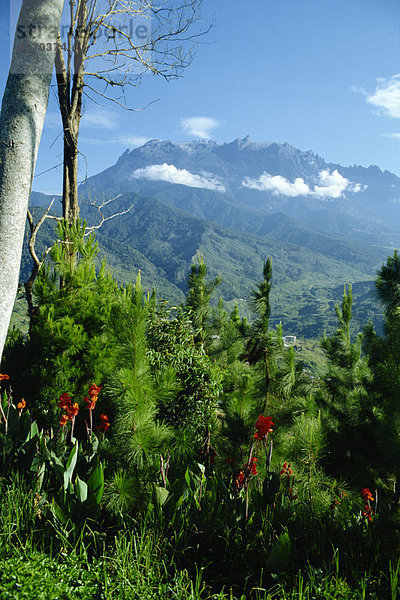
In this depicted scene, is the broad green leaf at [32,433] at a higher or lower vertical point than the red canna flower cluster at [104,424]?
lower

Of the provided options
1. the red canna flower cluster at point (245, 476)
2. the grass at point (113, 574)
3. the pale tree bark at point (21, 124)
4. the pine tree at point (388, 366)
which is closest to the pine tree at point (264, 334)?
the pine tree at point (388, 366)

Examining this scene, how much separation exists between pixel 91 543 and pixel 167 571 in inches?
20.9

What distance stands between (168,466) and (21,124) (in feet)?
8.27

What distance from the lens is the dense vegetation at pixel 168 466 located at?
7.30ft

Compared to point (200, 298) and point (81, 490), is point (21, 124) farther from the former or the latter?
A: point (200, 298)

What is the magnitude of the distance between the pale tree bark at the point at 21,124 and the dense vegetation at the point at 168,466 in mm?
1179

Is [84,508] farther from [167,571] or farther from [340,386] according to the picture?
[340,386]

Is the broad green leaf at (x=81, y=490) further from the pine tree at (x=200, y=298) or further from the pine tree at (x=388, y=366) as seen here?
the pine tree at (x=200, y=298)

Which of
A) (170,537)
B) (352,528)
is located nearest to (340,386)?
(352,528)

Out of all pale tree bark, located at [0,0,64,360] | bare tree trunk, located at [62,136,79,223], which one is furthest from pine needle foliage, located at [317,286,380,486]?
bare tree trunk, located at [62,136,79,223]

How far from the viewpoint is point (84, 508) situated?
252 cm

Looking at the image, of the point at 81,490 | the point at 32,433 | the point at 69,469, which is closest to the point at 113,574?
the point at 81,490

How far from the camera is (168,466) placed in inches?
118

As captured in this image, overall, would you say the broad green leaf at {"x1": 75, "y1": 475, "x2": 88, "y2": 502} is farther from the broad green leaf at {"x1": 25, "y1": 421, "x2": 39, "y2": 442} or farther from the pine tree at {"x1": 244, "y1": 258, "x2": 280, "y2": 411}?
the pine tree at {"x1": 244, "y1": 258, "x2": 280, "y2": 411}
